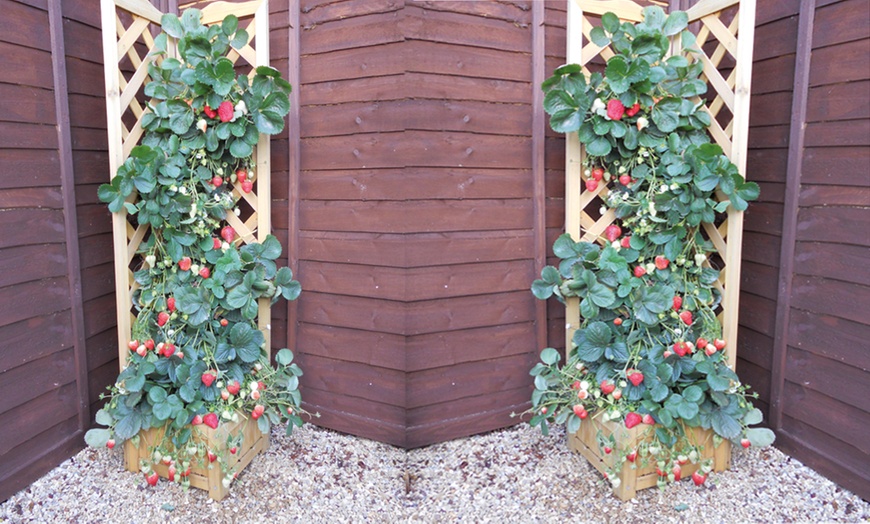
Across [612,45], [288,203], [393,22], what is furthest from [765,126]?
[288,203]

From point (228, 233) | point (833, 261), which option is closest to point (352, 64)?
point (228, 233)

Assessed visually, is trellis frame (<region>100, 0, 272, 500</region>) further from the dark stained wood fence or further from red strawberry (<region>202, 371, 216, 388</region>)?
red strawberry (<region>202, 371, 216, 388</region>)

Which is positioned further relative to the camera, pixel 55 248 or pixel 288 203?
pixel 288 203

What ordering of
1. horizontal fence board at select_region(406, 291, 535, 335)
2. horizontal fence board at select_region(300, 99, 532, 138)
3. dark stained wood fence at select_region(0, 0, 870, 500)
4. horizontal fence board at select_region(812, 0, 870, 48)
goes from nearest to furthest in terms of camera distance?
1. horizontal fence board at select_region(812, 0, 870, 48)
2. dark stained wood fence at select_region(0, 0, 870, 500)
3. horizontal fence board at select_region(300, 99, 532, 138)
4. horizontal fence board at select_region(406, 291, 535, 335)

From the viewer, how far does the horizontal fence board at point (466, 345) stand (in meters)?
2.04

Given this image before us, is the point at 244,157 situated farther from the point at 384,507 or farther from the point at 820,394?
the point at 820,394

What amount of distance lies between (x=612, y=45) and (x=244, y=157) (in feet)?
4.68

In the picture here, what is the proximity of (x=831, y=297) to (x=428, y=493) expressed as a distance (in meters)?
1.50

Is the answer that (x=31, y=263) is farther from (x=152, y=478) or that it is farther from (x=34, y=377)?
(x=152, y=478)

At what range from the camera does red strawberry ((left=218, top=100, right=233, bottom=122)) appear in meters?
1.87

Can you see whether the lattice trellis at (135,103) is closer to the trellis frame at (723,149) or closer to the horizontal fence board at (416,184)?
the horizontal fence board at (416,184)

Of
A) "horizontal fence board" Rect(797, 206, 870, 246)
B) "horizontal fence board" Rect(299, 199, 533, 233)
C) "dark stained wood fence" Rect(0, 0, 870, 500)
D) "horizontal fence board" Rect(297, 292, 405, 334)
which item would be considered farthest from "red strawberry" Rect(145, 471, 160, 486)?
"horizontal fence board" Rect(797, 206, 870, 246)

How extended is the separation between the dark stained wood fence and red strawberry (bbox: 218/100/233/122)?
267 millimetres

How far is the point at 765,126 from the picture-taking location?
6.69ft
